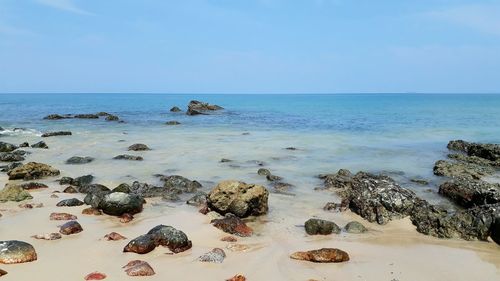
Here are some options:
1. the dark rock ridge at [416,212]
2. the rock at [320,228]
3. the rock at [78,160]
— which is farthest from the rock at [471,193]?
the rock at [78,160]

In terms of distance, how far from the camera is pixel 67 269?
677 centimetres

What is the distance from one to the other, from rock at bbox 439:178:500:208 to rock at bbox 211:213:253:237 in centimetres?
646

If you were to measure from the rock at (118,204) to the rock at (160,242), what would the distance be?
2.30m

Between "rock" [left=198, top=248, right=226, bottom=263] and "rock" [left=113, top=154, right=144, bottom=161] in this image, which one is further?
"rock" [left=113, top=154, right=144, bottom=161]

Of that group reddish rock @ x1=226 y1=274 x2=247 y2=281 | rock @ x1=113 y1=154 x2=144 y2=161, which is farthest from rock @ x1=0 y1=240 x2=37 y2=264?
rock @ x1=113 y1=154 x2=144 y2=161

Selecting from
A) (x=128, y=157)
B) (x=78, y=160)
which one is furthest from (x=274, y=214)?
(x=78, y=160)

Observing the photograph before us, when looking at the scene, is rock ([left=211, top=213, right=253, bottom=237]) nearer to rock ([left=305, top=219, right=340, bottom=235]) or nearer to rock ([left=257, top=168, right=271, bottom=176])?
rock ([left=305, top=219, right=340, bottom=235])

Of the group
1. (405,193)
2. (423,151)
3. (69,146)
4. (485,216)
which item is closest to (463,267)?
(485,216)

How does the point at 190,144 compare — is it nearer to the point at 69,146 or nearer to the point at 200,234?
the point at 69,146

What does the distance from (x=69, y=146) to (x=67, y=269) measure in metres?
18.8

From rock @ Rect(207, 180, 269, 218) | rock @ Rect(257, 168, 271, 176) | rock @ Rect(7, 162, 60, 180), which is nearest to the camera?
rock @ Rect(207, 180, 269, 218)

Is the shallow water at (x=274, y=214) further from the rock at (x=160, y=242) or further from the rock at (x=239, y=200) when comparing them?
the rock at (x=239, y=200)

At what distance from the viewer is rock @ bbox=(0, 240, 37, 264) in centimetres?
678

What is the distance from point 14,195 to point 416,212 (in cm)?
1010
